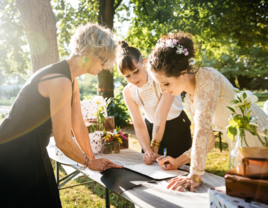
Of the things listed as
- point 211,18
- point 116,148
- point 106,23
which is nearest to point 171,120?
point 116,148

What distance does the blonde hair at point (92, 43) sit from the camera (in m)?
1.56

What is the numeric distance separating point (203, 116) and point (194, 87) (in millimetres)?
271

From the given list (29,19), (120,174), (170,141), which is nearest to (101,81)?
(29,19)

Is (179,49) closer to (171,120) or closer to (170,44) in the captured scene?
(170,44)

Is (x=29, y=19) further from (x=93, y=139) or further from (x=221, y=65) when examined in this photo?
(x=221, y=65)

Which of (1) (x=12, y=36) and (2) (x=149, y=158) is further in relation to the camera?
(1) (x=12, y=36)

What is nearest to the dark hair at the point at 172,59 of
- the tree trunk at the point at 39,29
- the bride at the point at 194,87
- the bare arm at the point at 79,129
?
the bride at the point at 194,87

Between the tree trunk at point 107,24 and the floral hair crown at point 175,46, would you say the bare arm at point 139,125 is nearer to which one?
the floral hair crown at point 175,46

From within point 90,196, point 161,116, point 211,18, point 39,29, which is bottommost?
point 90,196

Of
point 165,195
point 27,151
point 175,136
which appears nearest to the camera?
point 165,195

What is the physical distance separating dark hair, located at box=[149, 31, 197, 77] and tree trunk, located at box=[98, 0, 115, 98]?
5.70 m

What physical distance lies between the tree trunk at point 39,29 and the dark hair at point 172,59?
301cm

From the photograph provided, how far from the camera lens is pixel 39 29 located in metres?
3.83

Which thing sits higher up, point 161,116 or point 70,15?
point 70,15
